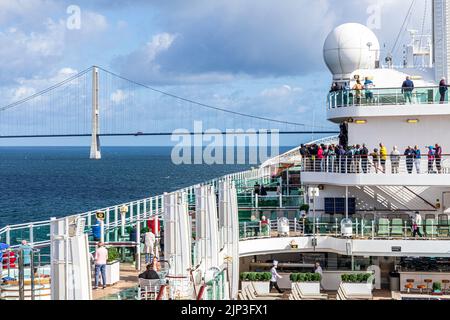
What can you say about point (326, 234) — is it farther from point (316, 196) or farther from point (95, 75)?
point (95, 75)

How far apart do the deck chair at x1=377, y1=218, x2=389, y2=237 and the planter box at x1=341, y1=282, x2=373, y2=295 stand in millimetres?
2261

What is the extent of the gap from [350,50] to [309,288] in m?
11.8

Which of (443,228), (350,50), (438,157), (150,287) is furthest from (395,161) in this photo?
(150,287)

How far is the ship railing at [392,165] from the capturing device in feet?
76.3

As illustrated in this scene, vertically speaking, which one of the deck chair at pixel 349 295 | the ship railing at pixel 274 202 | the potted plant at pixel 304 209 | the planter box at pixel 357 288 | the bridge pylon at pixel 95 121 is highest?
the bridge pylon at pixel 95 121

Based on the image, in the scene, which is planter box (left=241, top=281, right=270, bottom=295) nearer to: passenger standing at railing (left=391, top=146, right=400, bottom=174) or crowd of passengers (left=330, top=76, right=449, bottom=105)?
passenger standing at railing (left=391, top=146, right=400, bottom=174)

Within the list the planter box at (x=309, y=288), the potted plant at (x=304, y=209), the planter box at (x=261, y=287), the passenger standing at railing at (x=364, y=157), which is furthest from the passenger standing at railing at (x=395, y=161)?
the planter box at (x=261, y=287)

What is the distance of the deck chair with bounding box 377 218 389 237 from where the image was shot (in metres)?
22.7

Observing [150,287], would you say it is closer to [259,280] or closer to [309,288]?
[309,288]

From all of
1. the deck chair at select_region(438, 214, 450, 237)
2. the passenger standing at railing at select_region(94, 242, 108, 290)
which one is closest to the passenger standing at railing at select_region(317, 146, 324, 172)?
the deck chair at select_region(438, 214, 450, 237)

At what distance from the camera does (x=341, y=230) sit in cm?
2312

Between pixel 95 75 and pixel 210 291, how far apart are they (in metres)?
150

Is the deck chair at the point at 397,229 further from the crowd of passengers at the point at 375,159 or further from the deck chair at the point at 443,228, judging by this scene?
the crowd of passengers at the point at 375,159

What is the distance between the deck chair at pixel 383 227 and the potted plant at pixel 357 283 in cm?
205
